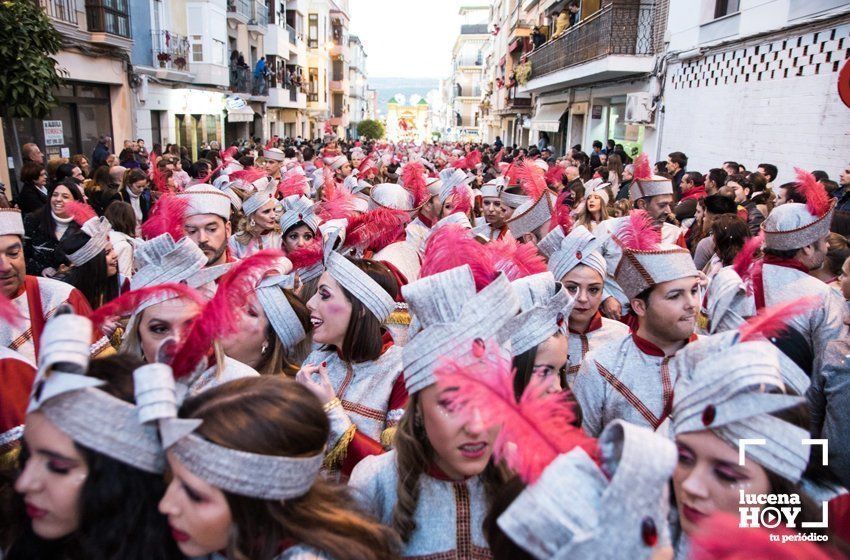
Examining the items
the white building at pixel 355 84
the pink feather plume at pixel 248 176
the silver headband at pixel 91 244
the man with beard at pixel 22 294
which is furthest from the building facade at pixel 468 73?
the man with beard at pixel 22 294

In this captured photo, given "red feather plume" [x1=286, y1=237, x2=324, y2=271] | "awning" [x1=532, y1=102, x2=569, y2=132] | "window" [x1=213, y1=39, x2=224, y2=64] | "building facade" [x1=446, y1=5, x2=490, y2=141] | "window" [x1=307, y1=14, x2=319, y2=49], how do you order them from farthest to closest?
1. "building facade" [x1=446, y1=5, x2=490, y2=141]
2. "window" [x1=307, y1=14, x2=319, y2=49]
3. "awning" [x1=532, y1=102, x2=569, y2=132]
4. "window" [x1=213, y1=39, x2=224, y2=64]
5. "red feather plume" [x1=286, y1=237, x2=324, y2=271]

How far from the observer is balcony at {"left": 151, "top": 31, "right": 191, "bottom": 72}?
1961cm

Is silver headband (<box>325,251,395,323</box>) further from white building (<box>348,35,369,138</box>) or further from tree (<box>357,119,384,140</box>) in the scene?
white building (<box>348,35,369,138</box>)

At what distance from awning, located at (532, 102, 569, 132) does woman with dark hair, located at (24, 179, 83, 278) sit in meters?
19.8

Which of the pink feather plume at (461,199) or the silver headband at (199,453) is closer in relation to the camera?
the silver headband at (199,453)

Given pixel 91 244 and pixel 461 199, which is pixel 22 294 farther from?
pixel 461 199

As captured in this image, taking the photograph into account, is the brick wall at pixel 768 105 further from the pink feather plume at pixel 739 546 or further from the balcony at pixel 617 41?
the pink feather plume at pixel 739 546

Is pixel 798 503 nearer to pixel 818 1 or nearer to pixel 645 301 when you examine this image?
pixel 645 301

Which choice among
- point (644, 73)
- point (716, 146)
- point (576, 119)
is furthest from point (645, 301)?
point (576, 119)

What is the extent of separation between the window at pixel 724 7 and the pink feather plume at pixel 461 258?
1113 centimetres

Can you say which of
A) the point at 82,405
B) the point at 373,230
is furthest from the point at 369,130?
the point at 82,405

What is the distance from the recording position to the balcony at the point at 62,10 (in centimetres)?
1367

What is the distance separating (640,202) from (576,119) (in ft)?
54.0

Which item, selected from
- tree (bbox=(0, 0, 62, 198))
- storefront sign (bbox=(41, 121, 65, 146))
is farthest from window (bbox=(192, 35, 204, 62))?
tree (bbox=(0, 0, 62, 198))
